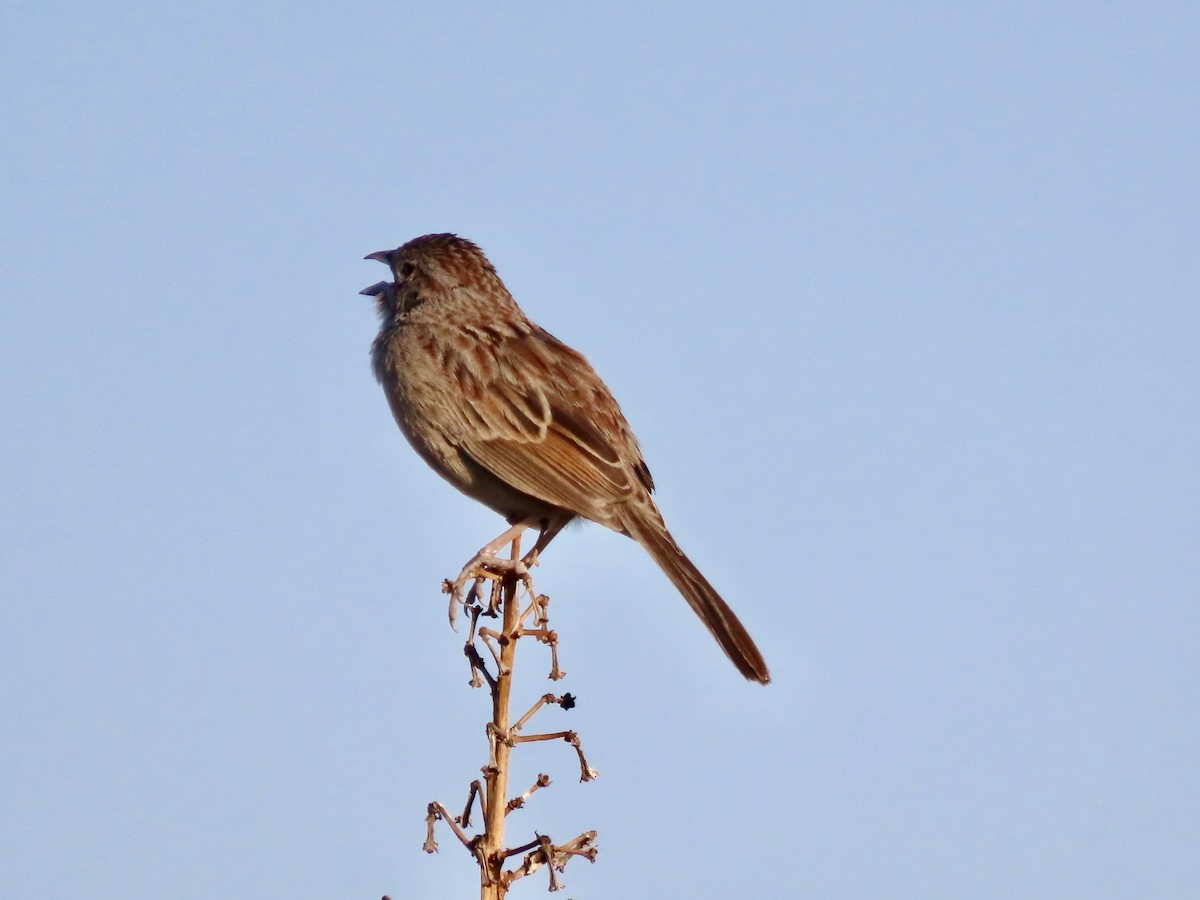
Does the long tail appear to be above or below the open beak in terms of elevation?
below

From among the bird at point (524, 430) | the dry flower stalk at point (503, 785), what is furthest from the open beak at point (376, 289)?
the dry flower stalk at point (503, 785)

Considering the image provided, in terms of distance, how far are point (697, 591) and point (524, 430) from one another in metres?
1.14

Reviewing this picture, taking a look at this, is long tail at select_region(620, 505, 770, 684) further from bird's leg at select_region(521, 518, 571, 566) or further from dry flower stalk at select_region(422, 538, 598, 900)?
dry flower stalk at select_region(422, 538, 598, 900)

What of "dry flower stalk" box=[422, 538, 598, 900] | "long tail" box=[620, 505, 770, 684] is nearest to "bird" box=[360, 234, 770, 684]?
"long tail" box=[620, 505, 770, 684]

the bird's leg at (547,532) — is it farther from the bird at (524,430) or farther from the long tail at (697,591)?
the long tail at (697,591)


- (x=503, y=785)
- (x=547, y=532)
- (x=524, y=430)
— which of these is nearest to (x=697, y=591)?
(x=547, y=532)

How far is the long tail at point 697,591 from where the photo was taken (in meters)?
6.15

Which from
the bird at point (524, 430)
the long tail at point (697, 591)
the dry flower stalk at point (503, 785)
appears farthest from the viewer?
the bird at point (524, 430)

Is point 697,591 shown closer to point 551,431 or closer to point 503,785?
point 551,431

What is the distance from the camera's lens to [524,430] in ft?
22.8

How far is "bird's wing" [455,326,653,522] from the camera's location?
22.2 feet

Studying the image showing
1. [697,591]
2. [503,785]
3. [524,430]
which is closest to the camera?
[503,785]

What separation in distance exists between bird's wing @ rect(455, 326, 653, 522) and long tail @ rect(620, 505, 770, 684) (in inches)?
5.8

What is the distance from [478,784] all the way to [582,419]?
12.9ft
